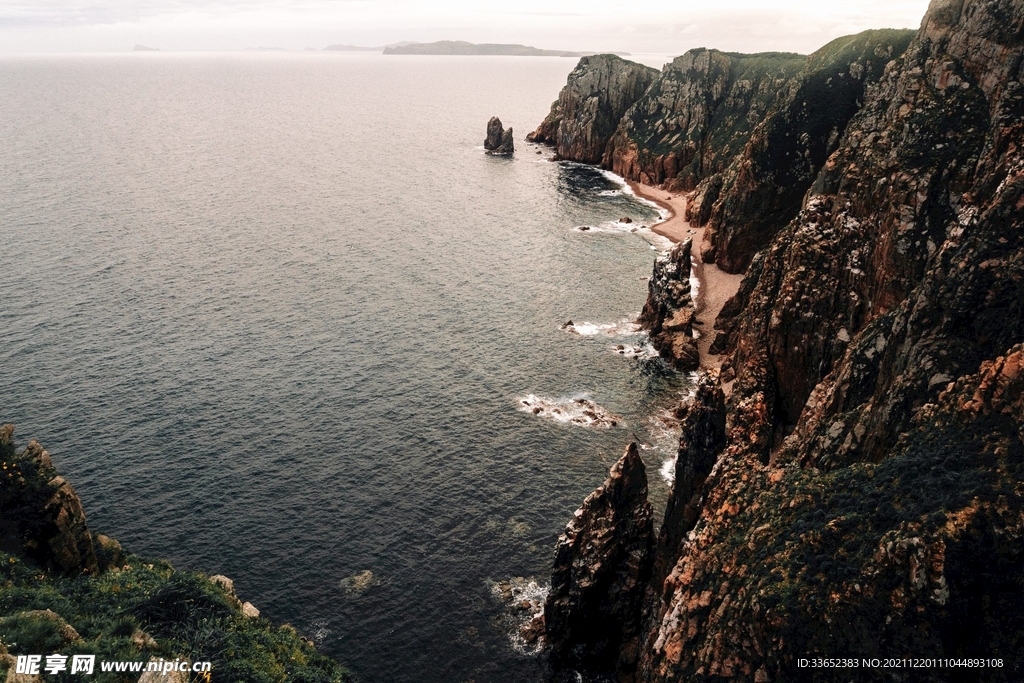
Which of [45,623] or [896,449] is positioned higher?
[896,449]

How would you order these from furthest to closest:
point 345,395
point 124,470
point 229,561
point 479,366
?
point 479,366 < point 345,395 < point 124,470 < point 229,561

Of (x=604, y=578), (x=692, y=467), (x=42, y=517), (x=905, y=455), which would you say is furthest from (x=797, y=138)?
(x=42, y=517)

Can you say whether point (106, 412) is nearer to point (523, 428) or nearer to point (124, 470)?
point (124, 470)

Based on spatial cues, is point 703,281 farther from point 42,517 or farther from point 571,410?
point 42,517

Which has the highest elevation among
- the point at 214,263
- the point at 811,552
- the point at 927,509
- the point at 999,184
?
the point at 999,184

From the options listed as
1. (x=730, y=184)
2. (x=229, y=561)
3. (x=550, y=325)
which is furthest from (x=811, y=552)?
(x=730, y=184)

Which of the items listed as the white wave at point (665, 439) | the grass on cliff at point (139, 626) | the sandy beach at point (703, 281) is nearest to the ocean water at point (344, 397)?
the white wave at point (665, 439)

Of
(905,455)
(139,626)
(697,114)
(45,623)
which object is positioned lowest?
(139,626)
